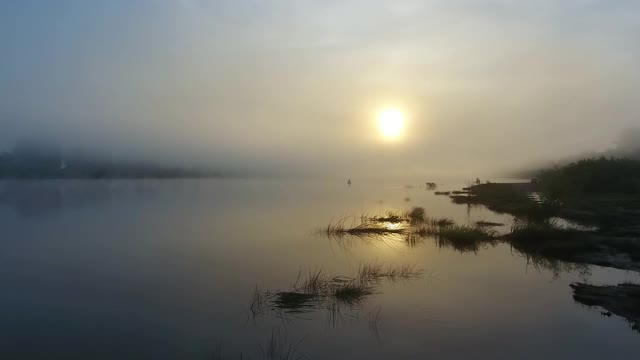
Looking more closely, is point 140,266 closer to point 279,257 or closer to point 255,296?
point 279,257

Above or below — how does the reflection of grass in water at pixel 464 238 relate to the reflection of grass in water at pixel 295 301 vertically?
above

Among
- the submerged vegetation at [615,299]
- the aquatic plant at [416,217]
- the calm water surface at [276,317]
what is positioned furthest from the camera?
the aquatic plant at [416,217]

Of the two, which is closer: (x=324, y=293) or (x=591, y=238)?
(x=324, y=293)

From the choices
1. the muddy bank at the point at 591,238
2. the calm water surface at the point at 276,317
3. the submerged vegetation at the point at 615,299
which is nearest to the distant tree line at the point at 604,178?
the muddy bank at the point at 591,238

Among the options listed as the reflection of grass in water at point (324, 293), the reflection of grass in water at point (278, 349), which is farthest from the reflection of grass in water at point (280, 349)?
the reflection of grass in water at point (324, 293)

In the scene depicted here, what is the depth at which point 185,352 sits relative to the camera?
9.98 m

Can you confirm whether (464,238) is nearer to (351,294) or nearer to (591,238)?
(591,238)

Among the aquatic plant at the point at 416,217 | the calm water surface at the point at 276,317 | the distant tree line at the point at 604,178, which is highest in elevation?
the distant tree line at the point at 604,178

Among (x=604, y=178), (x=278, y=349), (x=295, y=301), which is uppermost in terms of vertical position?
(x=604, y=178)

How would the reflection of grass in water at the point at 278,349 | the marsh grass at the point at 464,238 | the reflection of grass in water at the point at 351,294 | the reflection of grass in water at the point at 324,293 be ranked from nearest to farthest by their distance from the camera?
the reflection of grass in water at the point at 278,349 → the reflection of grass in water at the point at 324,293 → the reflection of grass in water at the point at 351,294 → the marsh grass at the point at 464,238

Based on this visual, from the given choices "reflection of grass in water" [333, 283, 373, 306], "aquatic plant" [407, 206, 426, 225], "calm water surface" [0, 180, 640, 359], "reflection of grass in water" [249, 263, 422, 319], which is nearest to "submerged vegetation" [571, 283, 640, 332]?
"calm water surface" [0, 180, 640, 359]

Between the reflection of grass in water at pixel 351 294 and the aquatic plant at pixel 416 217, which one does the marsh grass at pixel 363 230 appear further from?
the reflection of grass in water at pixel 351 294

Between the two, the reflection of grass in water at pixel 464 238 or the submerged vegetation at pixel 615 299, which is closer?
the submerged vegetation at pixel 615 299

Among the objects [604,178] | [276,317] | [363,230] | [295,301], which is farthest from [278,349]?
[604,178]
